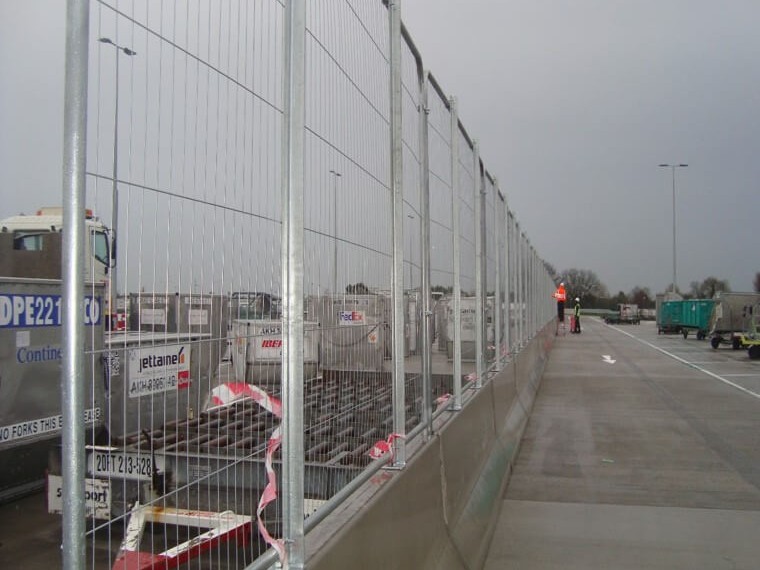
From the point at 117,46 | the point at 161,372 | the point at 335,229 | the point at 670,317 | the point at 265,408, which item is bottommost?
the point at 670,317

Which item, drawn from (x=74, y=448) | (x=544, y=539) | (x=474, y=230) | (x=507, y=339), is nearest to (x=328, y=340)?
(x=74, y=448)

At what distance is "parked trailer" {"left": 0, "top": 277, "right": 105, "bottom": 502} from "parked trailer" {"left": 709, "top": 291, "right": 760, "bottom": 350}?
Result: 98.8 feet

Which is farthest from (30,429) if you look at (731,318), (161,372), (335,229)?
(731,318)

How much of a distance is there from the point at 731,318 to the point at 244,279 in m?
33.5

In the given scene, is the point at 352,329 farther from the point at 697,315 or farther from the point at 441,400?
the point at 697,315

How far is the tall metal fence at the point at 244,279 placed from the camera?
176cm

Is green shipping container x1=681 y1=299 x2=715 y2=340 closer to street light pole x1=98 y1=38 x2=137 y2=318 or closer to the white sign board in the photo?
the white sign board

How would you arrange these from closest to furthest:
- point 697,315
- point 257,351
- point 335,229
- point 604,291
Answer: point 257,351 → point 335,229 → point 697,315 → point 604,291

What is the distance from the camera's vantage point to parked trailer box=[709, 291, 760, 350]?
31203mm

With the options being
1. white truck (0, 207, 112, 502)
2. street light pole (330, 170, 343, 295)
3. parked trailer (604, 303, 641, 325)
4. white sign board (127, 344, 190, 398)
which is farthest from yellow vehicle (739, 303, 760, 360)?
parked trailer (604, 303, 641, 325)

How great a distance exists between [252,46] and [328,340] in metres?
1.28

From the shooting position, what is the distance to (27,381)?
17.9ft

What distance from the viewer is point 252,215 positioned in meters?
2.30

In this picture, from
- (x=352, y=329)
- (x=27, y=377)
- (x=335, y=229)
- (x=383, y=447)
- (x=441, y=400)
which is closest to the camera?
(x=335, y=229)
